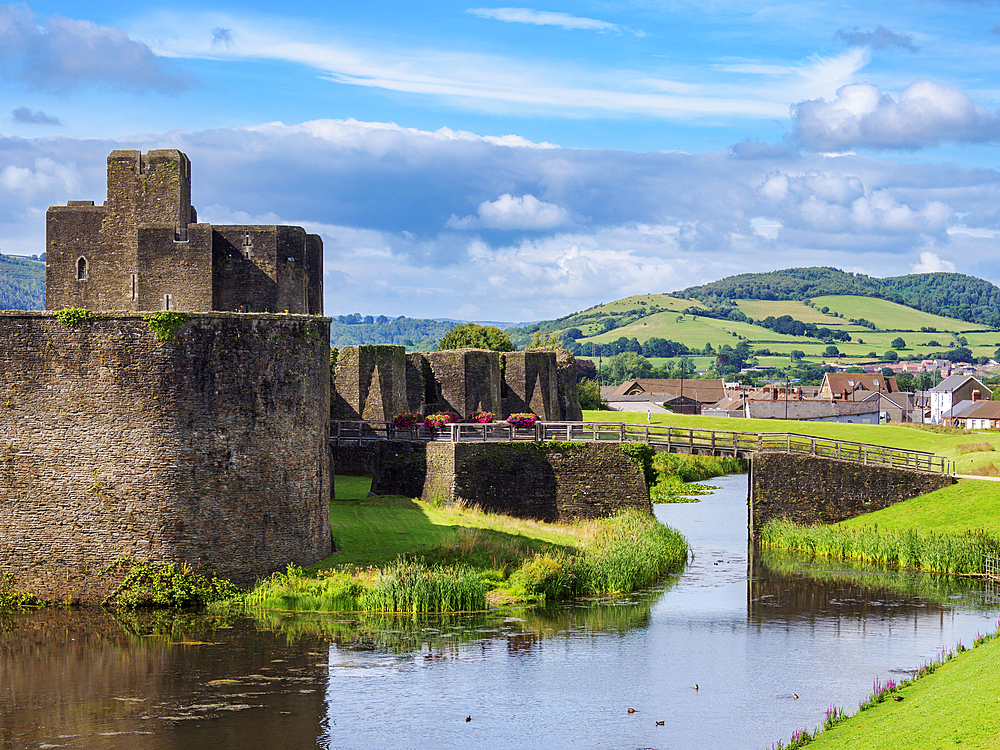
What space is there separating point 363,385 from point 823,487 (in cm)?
2085

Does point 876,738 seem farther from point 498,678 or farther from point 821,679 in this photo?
point 498,678

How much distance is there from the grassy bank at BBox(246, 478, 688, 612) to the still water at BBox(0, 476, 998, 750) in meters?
1.06

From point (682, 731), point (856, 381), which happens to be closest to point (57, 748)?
point (682, 731)

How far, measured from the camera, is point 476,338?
102 m

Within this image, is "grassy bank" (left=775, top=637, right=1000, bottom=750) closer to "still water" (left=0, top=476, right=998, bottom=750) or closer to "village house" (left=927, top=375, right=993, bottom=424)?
"still water" (left=0, top=476, right=998, bottom=750)

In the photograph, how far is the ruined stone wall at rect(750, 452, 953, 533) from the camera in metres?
43.8

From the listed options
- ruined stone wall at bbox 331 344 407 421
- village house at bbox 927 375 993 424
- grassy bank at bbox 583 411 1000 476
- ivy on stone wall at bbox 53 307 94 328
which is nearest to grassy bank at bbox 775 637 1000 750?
ivy on stone wall at bbox 53 307 94 328

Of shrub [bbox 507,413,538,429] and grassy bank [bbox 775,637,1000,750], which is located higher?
shrub [bbox 507,413,538,429]

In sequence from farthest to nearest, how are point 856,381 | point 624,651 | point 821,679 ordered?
1. point 856,381
2. point 624,651
3. point 821,679

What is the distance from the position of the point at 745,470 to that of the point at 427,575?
50.5 m

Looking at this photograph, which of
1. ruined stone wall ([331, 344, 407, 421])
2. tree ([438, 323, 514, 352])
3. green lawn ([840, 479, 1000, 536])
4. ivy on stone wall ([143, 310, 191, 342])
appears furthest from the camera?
tree ([438, 323, 514, 352])

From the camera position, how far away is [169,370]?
29156 mm

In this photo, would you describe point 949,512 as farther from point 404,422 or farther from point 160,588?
point 160,588

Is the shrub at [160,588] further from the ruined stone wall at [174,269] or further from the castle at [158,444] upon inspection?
the ruined stone wall at [174,269]
